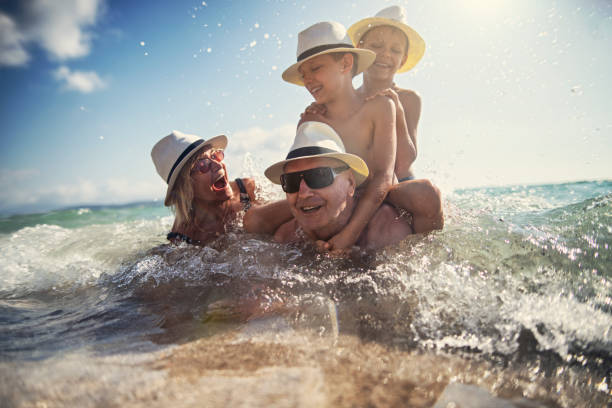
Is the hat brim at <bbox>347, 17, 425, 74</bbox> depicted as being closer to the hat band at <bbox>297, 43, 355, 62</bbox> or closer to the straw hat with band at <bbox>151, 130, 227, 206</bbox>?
the hat band at <bbox>297, 43, 355, 62</bbox>

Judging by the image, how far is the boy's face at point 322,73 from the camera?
3404 mm

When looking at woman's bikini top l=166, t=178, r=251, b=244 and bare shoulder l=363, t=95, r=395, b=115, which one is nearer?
bare shoulder l=363, t=95, r=395, b=115

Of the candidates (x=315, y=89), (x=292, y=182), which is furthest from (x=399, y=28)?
(x=292, y=182)

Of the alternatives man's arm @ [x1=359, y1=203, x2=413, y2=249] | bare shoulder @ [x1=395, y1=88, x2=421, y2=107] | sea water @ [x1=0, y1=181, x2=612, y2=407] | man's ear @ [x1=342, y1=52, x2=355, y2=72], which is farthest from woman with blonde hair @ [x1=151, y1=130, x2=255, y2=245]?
bare shoulder @ [x1=395, y1=88, x2=421, y2=107]

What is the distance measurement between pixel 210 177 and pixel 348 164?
2120mm

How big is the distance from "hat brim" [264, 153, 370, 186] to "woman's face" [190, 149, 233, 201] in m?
1.37

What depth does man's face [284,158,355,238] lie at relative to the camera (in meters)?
2.82

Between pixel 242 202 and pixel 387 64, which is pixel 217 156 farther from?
pixel 387 64

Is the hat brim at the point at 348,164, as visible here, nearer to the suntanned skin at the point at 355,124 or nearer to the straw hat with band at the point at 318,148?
the straw hat with band at the point at 318,148

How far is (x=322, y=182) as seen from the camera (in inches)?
110

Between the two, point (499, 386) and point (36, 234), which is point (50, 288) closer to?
point (499, 386)

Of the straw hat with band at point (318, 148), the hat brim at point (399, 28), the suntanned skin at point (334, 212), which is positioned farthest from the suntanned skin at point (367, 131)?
the hat brim at point (399, 28)

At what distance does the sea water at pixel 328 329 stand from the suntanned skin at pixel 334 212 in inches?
7.2

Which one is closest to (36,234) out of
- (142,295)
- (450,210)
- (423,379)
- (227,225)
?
(227,225)
